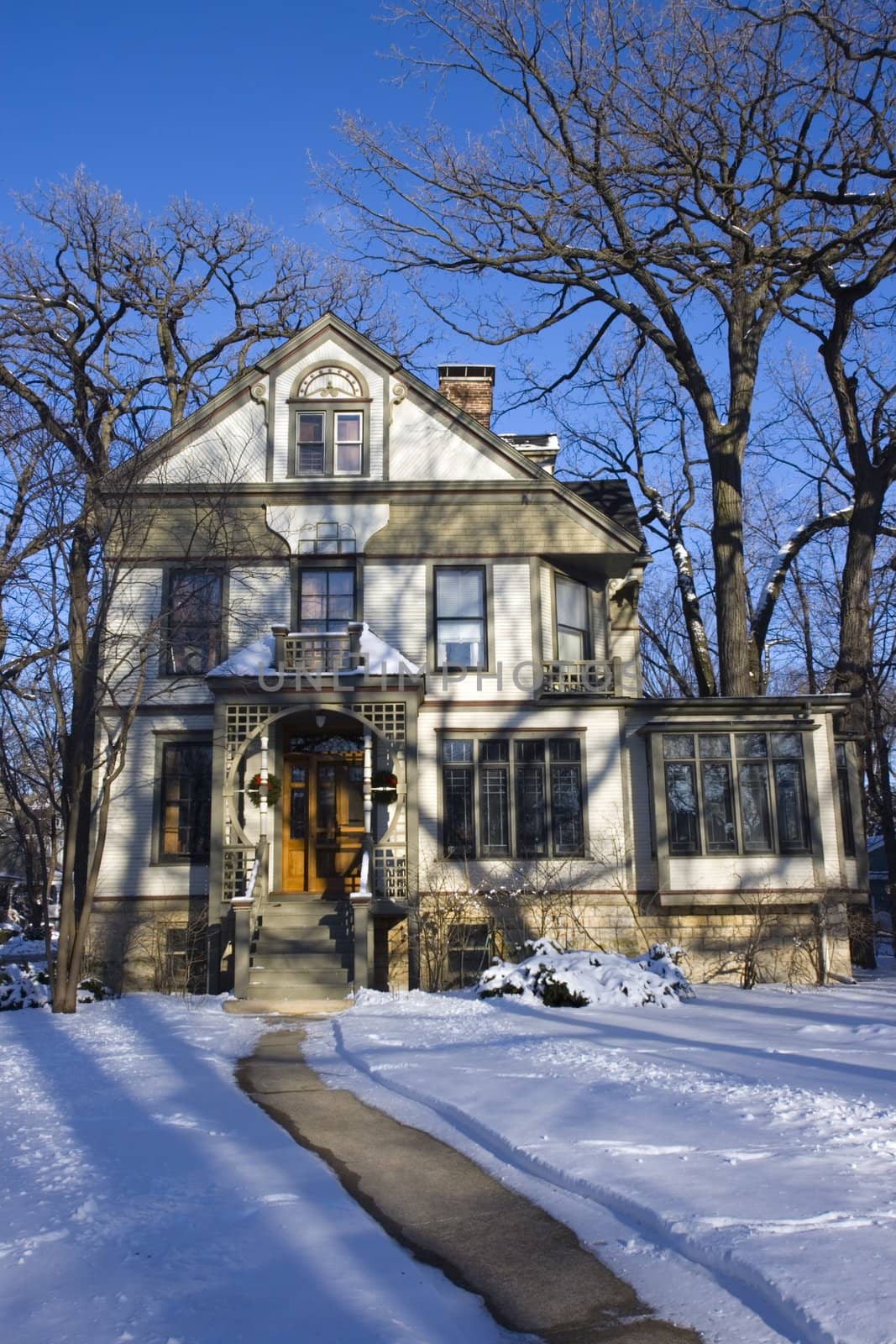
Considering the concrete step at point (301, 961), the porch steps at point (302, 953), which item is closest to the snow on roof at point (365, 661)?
the porch steps at point (302, 953)

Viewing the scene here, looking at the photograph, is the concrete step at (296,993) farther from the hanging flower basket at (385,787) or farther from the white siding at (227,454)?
the white siding at (227,454)

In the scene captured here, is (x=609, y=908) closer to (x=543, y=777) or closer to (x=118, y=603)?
(x=543, y=777)

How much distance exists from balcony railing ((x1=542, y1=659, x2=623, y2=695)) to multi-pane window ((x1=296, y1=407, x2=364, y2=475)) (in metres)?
4.71

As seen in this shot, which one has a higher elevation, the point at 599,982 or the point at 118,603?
the point at 118,603

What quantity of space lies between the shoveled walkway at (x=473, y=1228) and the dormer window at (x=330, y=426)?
12484 millimetres

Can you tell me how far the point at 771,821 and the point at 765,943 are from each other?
1.89m

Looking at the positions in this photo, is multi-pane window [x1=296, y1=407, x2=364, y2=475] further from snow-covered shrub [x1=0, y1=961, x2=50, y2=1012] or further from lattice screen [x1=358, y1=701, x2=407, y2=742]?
snow-covered shrub [x1=0, y1=961, x2=50, y2=1012]

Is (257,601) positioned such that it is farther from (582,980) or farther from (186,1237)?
(186,1237)

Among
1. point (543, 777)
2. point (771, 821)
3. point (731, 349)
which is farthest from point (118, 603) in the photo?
point (731, 349)

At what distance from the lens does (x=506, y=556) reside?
60.7 ft

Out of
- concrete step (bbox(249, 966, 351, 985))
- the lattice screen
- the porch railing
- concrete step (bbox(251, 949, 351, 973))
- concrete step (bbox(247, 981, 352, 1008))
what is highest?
the lattice screen

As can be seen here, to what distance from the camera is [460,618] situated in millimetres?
18328

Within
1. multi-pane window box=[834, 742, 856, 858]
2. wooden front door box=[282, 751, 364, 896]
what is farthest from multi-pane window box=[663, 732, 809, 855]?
wooden front door box=[282, 751, 364, 896]

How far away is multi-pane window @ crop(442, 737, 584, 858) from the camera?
17.6 m
